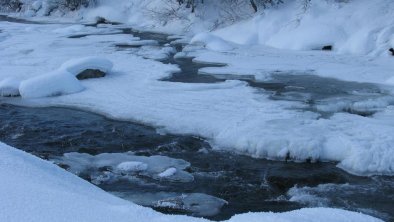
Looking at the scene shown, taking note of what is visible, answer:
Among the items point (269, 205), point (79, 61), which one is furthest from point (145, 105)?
point (269, 205)

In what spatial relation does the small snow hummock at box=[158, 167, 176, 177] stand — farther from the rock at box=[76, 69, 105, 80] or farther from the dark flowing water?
the rock at box=[76, 69, 105, 80]

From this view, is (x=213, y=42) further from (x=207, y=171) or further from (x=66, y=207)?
(x=66, y=207)

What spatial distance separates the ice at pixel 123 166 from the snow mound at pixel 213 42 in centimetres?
1092

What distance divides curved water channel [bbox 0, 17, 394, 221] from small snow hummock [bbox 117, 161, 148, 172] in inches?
1.2

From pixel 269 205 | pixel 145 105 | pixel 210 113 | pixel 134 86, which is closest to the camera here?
pixel 269 205

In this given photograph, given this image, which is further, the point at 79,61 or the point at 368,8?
the point at 368,8

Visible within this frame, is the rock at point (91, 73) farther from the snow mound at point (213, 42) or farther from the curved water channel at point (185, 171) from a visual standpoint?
the snow mound at point (213, 42)

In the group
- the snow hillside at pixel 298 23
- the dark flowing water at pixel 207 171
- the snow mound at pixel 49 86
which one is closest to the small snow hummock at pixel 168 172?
the dark flowing water at pixel 207 171

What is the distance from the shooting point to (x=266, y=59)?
49.8ft

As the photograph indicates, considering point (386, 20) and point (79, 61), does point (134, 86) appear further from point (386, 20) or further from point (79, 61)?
point (386, 20)

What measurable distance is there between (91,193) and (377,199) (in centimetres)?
349

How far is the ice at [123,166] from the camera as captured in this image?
653 cm

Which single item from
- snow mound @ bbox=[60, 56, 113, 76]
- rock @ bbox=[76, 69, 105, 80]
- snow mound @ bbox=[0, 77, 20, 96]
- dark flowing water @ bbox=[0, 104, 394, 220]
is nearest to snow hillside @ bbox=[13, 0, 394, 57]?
snow mound @ bbox=[60, 56, 113, 76]

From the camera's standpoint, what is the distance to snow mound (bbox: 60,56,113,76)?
42.1 ft
